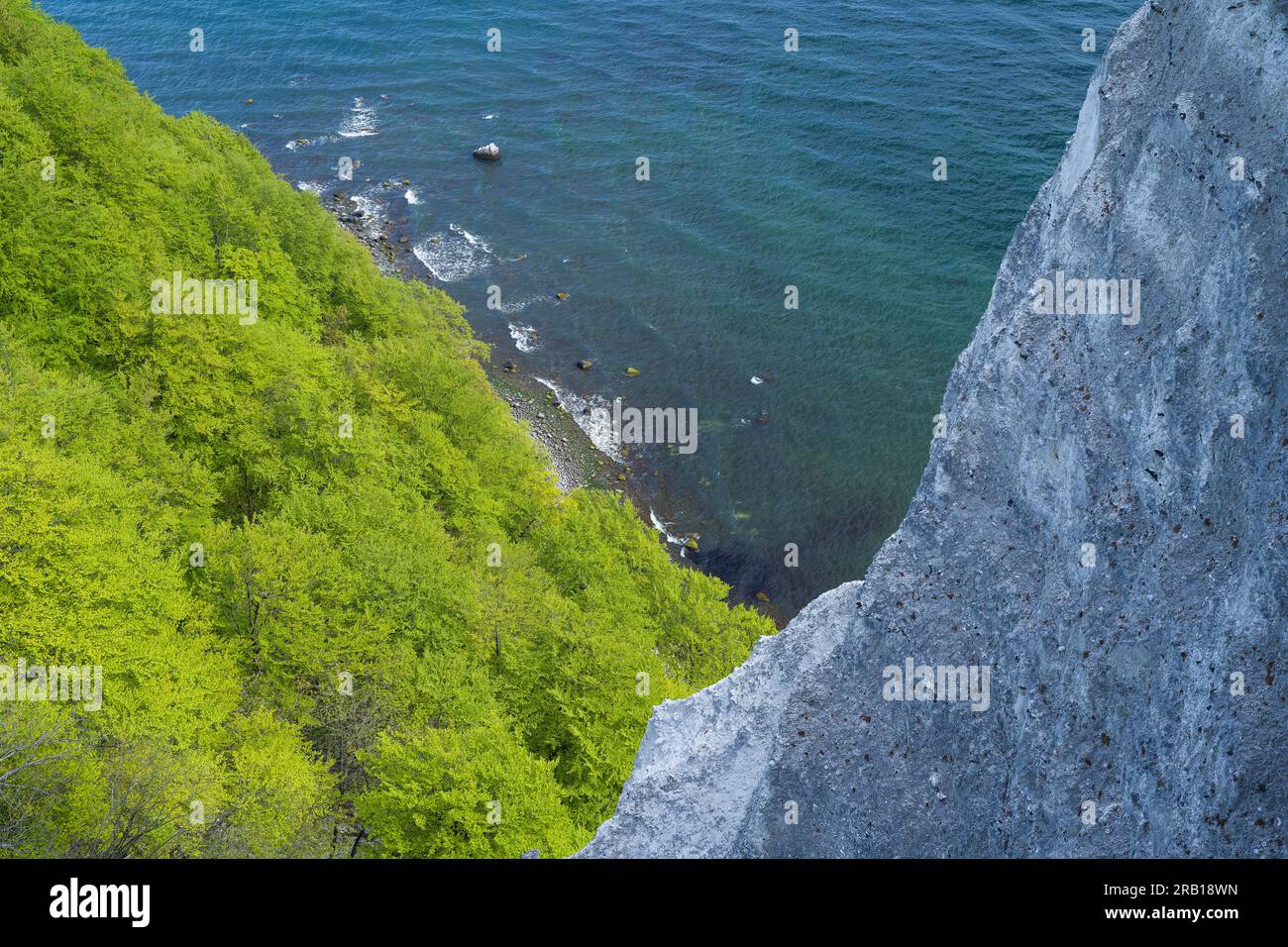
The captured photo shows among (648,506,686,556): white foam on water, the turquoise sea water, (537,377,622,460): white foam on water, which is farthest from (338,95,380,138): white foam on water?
(648,506,686,556): white foam on water

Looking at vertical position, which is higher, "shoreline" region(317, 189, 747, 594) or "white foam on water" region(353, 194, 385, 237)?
"white foam on water" region(353, 194, 385, 237)

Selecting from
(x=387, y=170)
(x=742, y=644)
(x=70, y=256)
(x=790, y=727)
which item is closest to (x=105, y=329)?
(x=70, y=256)

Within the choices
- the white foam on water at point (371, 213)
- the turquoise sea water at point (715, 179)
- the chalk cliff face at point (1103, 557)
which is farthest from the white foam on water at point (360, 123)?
the chalk cliff face at point (1103, 557)

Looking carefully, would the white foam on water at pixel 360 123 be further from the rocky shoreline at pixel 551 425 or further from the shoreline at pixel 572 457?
the shoreline at pixel 572 457

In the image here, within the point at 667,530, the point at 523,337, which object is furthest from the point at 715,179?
the point at 667,530

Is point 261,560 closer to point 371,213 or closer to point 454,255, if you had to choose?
point 454,255

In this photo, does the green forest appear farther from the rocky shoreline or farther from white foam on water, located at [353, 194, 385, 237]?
white foam on water, located at [353, 194, 385, 237]

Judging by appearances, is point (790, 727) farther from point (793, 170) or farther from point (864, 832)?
point (793, 170)
